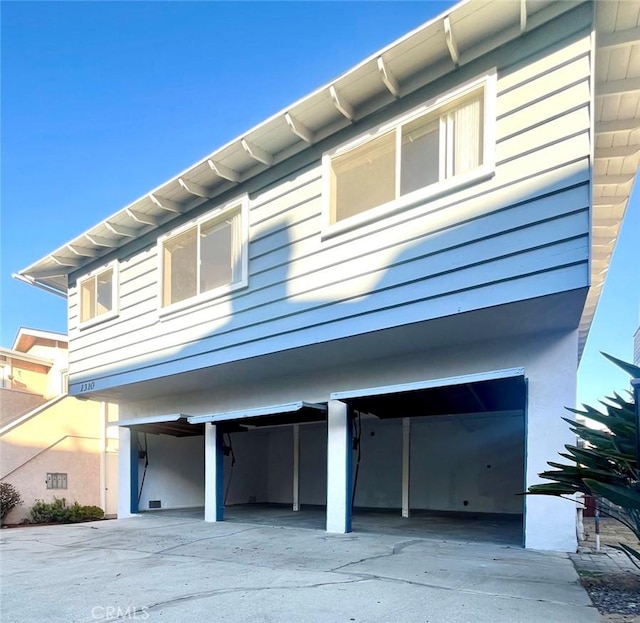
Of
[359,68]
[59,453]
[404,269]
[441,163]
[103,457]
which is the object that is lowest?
[103,457]

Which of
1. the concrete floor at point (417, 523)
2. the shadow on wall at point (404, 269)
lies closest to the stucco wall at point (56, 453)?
the concrete floor at point (417, 523)

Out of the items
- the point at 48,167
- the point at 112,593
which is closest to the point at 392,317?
the point at 112,593

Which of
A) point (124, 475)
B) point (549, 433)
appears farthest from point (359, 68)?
point (124, 475)

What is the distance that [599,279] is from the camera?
31.2 feet

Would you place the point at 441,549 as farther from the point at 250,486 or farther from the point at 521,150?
the point at 250,486

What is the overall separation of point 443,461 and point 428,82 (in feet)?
29.5

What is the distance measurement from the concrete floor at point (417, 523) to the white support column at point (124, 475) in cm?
81

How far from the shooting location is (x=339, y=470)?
7195 millimetres

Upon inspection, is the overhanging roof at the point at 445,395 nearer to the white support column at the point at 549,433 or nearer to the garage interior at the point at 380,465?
the garage interior at the point at 380,465

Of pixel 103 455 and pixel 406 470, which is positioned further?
pixel 103 455

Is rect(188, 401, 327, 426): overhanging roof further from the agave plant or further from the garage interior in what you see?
the agave plant

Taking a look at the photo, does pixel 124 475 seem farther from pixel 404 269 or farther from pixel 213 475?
pixel 404 269

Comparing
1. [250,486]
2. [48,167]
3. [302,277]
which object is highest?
[48,167]

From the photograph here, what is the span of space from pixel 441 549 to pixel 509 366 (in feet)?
7.32
